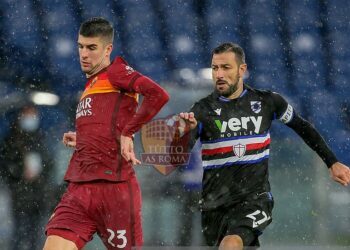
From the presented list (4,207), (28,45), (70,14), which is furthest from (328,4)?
(4,207)

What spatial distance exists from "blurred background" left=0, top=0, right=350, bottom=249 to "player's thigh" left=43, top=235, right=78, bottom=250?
305cm

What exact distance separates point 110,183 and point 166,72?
4107 millimetres

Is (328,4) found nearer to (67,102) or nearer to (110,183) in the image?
(67,102)

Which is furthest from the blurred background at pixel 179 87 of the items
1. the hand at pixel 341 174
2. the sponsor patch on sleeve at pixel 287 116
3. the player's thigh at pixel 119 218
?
the player's thigh at pixel 119 218

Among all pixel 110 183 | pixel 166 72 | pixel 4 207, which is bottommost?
pixel 4 207

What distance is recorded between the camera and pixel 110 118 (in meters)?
3.35

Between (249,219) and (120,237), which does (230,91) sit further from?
(120,237)

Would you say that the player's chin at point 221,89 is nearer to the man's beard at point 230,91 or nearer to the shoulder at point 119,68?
the man's beard at point 230,91

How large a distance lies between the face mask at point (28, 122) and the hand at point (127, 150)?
379 centimetres

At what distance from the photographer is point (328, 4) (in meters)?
7.78

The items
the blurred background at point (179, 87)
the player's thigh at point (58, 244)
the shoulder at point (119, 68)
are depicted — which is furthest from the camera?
the blurred background at point (179, 87)

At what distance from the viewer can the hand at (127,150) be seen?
119 inches

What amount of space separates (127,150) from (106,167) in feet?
0.90

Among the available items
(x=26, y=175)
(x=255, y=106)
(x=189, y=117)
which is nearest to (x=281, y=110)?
(x=255, y=106)
